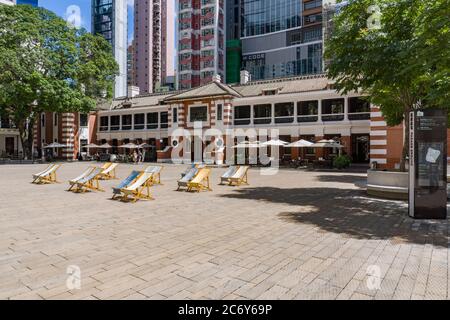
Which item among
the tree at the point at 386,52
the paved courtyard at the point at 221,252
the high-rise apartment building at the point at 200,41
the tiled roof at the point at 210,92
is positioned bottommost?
the paved courtyard at the point at 221,252

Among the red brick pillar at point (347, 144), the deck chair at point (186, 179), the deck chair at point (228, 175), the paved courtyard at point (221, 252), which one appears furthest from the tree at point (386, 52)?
the red brick pillar at point (347, 144)

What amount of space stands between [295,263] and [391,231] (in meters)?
3.17

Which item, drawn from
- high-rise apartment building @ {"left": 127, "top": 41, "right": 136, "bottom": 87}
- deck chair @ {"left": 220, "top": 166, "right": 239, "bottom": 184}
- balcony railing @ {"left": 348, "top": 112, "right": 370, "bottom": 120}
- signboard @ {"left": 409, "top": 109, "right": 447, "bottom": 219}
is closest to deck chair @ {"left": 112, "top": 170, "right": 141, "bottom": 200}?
deck chair @ {"left": 220, "top": 166, "right": 239, "bottom": 184}

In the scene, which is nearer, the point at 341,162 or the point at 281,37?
the point at 341,162

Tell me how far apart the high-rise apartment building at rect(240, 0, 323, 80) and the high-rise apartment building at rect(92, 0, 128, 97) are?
50.6 metres

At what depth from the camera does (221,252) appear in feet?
17.0

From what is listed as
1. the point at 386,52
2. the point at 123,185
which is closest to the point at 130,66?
the point at 123,185

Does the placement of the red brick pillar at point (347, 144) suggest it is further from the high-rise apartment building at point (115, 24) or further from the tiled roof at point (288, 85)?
the high-rise apartment building at point (115, 24)

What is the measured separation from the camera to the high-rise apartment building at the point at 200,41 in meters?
71.6

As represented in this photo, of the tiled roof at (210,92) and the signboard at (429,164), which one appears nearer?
the signboard at (429,164)

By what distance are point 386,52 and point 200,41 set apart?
2765 inches

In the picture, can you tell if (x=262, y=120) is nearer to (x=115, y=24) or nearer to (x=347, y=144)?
(x=347, y=144)

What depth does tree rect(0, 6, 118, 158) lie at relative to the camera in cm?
2880

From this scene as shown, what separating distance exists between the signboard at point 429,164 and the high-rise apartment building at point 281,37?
64.6 m
